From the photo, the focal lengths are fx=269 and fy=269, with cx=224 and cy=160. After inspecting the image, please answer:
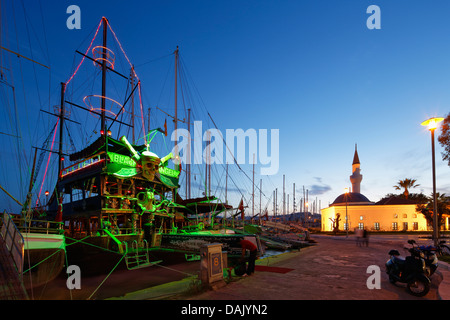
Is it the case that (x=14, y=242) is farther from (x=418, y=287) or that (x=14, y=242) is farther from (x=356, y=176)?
(x=356, y=176)

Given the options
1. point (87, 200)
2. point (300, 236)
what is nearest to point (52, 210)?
point (87, 200)

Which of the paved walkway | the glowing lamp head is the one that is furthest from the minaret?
the paved walkway

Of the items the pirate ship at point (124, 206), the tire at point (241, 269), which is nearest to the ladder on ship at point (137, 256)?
the pirate ship at point (124, 206)

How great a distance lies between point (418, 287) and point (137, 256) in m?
15.2

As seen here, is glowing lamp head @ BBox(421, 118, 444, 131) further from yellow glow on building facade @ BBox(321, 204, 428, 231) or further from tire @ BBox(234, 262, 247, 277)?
yellow glow on building facade @ BBox(321, 204, 428, 231)

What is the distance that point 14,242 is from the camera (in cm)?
1084

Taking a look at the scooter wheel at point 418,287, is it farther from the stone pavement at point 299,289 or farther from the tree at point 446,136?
the tree at point 446,136

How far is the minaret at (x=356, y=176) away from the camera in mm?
96262

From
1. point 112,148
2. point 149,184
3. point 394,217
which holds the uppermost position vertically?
point 112,148

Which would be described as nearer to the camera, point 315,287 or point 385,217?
point 315,287

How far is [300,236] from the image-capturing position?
36656mm

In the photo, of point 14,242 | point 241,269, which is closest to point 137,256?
point 14,242
